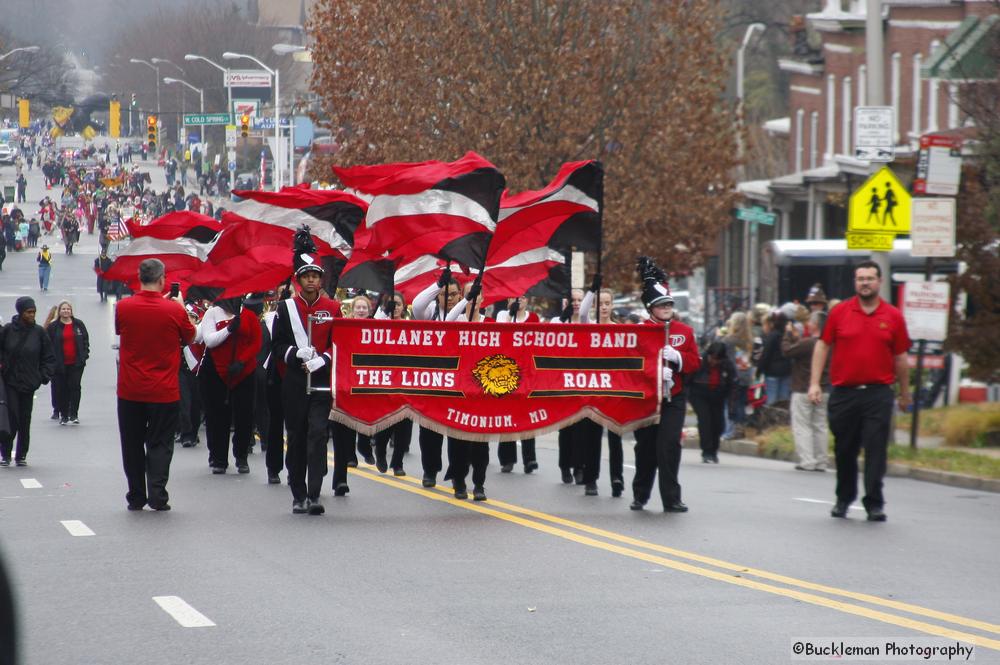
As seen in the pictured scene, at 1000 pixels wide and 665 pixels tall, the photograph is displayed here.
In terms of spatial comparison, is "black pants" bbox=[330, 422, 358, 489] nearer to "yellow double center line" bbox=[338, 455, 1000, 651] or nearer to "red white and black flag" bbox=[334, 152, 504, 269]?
"yellow double center line" bbox=[338, 455, 1000, 651]

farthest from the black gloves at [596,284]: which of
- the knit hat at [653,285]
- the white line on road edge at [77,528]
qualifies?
the white line on road edge at [77,528]

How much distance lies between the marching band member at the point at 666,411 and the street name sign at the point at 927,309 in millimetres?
5504

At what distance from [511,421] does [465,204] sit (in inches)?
75.1

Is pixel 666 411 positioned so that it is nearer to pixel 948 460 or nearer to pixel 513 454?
pixel 513 454

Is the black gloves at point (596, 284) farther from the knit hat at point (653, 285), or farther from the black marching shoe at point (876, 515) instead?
the black marching shoe at point (876, 515)

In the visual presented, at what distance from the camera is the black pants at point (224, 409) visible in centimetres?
1677

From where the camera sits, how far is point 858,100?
136 ft

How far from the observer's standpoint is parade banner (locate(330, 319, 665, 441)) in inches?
536

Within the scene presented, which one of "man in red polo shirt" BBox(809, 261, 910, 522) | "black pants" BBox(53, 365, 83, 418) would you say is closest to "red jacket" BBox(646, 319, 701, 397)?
"man in red polo shirt" BBox(809, 261, 910, 522)

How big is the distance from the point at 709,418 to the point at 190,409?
6.13m

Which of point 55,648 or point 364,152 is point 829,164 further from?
point 55,648

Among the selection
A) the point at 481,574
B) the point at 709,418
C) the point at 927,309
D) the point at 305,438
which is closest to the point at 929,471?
the point at 927,309

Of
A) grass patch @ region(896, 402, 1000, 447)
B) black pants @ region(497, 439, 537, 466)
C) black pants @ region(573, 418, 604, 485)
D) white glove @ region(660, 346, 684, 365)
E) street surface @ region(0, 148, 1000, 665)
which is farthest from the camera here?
grass patch @ region(896, 402, 1000, 447)

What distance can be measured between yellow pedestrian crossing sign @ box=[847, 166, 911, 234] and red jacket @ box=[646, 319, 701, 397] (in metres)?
5.75
